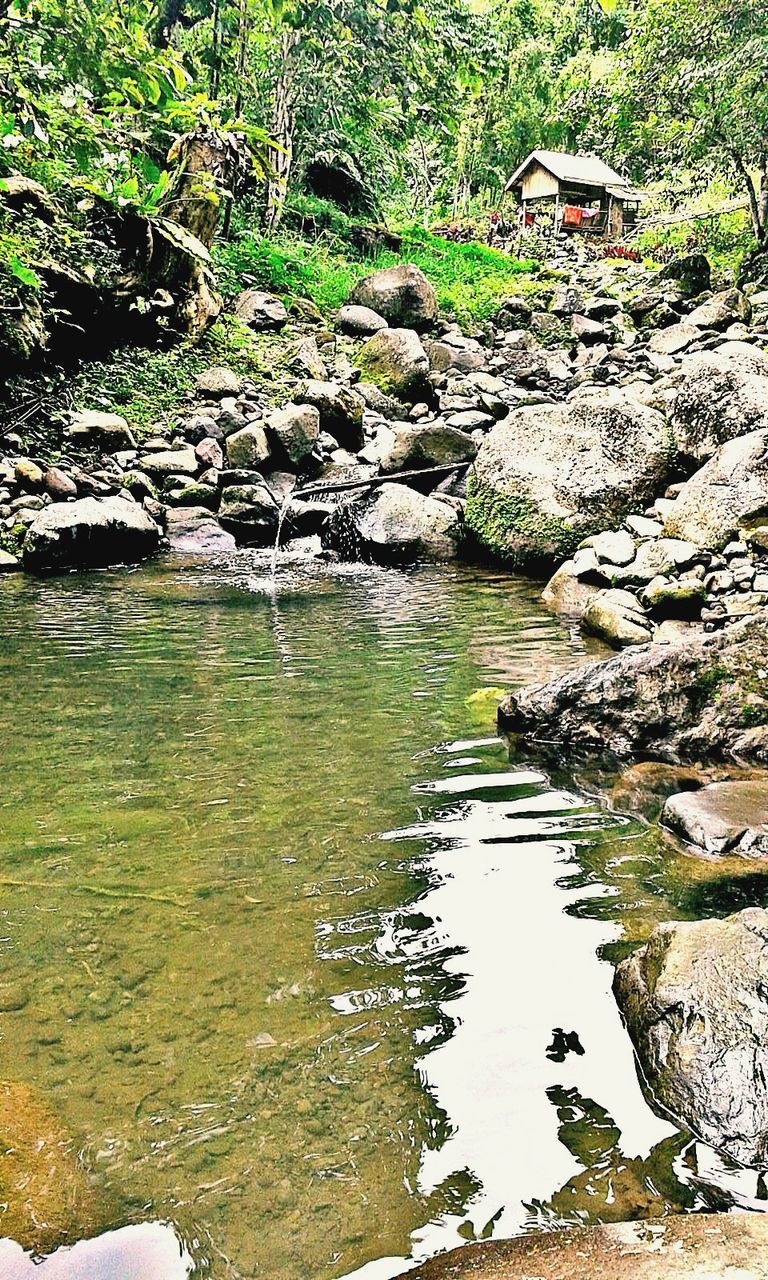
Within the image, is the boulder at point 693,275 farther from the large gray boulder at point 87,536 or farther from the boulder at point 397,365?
the large gray boulder at point 87,536

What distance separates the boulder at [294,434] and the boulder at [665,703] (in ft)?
25.4

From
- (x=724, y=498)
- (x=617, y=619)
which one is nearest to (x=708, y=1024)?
(x=617, y=619)

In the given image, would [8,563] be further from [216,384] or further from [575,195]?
[575,195]

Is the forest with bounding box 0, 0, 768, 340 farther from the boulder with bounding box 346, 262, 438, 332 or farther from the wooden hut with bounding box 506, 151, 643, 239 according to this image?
the wooden hut with bounding box 506, 151, 643, 239

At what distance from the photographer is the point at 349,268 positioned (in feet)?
72.8

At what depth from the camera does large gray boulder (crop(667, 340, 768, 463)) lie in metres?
9.13

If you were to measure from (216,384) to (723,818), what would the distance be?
39.6 ft

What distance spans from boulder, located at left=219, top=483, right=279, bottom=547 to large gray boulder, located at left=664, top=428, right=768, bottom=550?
4.59 m

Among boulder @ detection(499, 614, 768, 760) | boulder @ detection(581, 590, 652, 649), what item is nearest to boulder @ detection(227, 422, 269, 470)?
boulder @ detection(581, 590, 652, 649)

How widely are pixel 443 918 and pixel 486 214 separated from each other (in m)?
48.5

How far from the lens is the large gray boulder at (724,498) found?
772 centimetres

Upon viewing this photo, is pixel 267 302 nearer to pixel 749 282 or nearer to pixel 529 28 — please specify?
pixel 749 282

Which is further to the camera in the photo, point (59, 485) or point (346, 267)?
point (346, 267)

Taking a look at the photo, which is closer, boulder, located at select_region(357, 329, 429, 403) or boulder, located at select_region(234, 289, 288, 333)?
boulder, located at select_region(357, 329, 429, 403)
